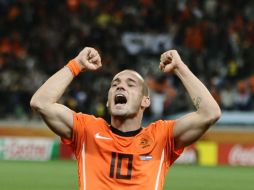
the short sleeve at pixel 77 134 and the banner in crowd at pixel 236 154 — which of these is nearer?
the short sleeve at pixel 77 134

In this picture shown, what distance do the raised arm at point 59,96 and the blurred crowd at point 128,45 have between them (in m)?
11.9

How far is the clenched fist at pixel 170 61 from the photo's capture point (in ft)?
17.5

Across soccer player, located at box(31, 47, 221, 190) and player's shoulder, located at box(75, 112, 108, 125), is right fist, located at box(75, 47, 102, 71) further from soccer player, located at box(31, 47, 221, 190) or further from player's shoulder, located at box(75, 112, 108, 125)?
player's shoulder, located at box(75, 112, 108, 125)

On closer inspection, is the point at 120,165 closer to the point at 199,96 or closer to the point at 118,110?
the point at 118,110

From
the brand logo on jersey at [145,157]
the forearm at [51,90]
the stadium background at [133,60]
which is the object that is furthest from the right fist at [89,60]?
the stadium background at [133,60]

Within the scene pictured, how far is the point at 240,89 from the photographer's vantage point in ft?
58.7

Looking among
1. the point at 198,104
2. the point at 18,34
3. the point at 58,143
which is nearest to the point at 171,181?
the point at 58,143

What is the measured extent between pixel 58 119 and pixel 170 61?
85cm

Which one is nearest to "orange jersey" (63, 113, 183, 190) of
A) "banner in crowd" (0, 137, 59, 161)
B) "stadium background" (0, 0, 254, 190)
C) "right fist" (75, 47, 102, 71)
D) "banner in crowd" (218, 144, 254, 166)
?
"right fist" (75, 47, 102, 71)

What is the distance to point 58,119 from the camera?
5.32 meters

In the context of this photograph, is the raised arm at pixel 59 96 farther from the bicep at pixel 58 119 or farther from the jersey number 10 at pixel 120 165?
the jersey number 10 at pixel 120 165

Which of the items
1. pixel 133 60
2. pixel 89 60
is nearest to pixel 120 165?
pixel 89 60

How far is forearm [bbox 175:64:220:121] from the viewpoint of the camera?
5320 mm

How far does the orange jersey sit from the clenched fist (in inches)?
16.2
